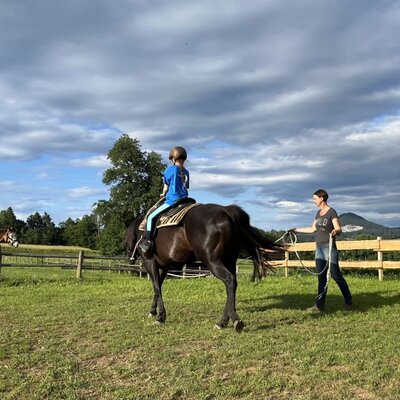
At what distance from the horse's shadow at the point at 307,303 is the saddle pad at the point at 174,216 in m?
2.10

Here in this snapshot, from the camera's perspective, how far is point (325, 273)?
8.71 meters

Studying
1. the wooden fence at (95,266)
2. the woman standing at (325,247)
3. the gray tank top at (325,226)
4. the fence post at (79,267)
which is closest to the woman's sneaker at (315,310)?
the woman standing at (325,247)

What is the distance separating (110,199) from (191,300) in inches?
1639

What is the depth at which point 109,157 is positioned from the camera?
5272 centimetres

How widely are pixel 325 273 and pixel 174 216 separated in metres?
3.19

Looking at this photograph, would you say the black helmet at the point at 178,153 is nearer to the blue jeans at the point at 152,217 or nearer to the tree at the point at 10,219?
the blue jeans at the point at 152,217

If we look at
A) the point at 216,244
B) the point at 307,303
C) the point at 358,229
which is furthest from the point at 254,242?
the point at 358,229

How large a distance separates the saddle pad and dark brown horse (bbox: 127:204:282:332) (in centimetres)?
10

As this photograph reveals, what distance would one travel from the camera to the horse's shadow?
25.8 feet

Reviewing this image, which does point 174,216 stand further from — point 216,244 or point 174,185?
point 216,244

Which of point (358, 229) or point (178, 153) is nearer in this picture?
point (178, 153)

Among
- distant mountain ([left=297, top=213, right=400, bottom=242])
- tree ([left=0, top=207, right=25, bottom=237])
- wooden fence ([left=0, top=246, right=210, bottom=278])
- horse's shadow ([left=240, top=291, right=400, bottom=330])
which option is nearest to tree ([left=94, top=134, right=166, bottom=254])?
wooden fence ([left=0, top=246, right=210, bottom=278])

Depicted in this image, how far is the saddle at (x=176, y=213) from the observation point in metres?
7.52

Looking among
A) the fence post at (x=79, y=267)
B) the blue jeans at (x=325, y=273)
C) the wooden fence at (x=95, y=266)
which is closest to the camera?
the blue jeans at (x=325, y=273)
